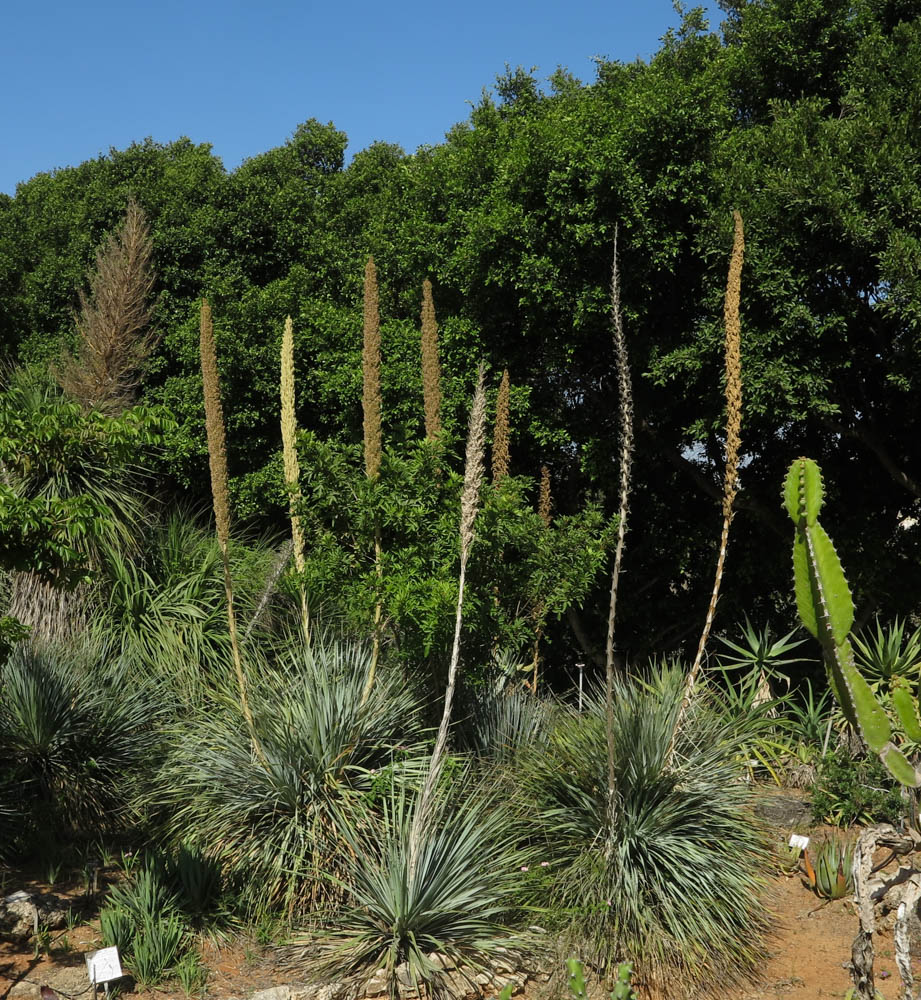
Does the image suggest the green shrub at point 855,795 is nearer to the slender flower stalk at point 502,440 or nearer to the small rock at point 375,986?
the slender flower stalk at point 502,440

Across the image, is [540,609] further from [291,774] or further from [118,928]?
[118,928]

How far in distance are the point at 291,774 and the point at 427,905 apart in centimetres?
133

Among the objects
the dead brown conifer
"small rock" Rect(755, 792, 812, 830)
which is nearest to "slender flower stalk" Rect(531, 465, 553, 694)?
"small rock" Rect(755, 792, 812, 830)

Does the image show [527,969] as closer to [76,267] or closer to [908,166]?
[908,166]

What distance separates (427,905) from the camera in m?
5.87

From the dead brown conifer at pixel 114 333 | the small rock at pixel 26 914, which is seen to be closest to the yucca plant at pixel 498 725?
the small rock at pixel 26 914

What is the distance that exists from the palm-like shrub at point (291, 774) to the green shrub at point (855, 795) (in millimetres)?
3462

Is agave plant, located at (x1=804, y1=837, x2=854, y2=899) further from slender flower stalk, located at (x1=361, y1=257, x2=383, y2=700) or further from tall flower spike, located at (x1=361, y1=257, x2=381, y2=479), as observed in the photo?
tall flower spike, located at (x1=361, y1=257, x2=381, y2=479)

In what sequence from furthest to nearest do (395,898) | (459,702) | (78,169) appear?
(78,169)
(459,702)
(395,898)

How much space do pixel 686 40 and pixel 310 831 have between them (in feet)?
35.6

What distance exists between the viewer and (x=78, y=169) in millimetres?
19109

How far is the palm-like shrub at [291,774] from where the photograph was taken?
660cm

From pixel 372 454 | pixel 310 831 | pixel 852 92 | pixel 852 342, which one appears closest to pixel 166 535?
pixel 372 454

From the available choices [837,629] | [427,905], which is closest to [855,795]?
[837,629]
